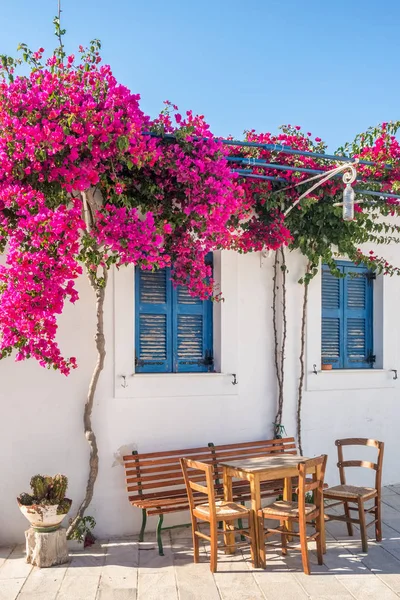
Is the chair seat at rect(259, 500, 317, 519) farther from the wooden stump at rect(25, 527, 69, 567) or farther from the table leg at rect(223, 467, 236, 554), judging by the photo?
the wooden stump at rect(25, 527, 69, 567)

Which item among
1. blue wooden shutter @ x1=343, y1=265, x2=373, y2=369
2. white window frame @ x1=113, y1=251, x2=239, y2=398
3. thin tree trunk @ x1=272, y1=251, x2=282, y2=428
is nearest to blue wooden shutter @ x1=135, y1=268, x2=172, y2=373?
white window frame @ x1=113, y1=251, x2=239, y2=398

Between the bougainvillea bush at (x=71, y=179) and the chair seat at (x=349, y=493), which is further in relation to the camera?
the chair seat at (x=349, y=493)

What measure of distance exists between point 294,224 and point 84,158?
2.79 meters

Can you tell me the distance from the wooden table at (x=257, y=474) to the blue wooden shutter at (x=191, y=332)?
4.40 ft

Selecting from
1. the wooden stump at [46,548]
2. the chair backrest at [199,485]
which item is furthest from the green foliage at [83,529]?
the chair backrest at [199,485]

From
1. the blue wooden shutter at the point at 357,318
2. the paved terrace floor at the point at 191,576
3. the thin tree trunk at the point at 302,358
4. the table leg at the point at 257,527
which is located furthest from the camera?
the blue wooden shutter at the point at 357,318

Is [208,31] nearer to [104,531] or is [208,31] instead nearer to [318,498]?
[318,498]

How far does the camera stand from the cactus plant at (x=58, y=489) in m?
5.36

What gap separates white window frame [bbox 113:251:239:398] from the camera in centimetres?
617

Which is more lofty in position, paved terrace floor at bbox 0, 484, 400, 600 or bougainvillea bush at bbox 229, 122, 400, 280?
bougainvillea bush at bbox 229, 122, 400, 280

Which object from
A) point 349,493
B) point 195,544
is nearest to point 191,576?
point 195,544

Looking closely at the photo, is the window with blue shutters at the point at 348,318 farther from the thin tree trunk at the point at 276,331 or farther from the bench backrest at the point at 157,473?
the bench backrest at the point at 157,473

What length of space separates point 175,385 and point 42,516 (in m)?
1.84

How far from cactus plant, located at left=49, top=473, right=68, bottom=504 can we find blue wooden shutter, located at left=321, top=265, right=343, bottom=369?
351 centimetres
